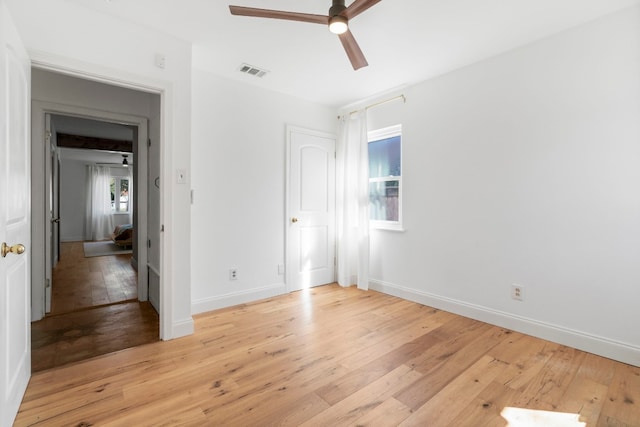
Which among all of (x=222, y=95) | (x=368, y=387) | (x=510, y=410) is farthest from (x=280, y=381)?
(x=222, y=95)

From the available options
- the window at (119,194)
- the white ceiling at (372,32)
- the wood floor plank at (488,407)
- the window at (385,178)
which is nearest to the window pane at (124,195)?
the window at (119,194)

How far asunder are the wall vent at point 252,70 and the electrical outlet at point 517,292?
10.5ft

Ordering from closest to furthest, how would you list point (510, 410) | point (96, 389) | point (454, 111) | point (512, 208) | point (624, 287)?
point (510, 410), point (96, 389), point (624, 287), point (512, 208), point (454, 111)

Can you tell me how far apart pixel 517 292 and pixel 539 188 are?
3.08 ft

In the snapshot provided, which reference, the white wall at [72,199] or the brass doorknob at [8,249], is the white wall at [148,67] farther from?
the white wall at [72,199]

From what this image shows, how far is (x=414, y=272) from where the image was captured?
11.5 feet

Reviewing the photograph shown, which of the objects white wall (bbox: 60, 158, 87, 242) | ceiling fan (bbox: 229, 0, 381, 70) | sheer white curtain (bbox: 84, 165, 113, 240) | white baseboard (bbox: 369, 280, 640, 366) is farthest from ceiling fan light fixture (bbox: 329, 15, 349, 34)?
white wall (bbox: 60, 158, 87, 242)

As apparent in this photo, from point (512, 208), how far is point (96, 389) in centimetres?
A: 343

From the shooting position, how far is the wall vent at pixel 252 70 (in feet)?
10.0

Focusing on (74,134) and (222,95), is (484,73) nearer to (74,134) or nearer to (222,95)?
(222,95)

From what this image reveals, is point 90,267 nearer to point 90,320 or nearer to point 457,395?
point 90,320

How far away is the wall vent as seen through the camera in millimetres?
3052

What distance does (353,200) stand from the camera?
161 inches

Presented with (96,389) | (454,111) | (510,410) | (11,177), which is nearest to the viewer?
(11,177)
